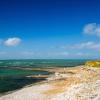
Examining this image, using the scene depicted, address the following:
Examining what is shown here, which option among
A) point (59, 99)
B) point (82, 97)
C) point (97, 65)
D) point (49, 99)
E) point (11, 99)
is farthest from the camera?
point (97, 65)

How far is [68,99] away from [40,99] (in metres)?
6.58

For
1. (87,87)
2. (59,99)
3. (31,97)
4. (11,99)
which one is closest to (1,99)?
(11,99)

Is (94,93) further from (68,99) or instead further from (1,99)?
(1,99)

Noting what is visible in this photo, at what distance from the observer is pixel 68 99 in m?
30.4

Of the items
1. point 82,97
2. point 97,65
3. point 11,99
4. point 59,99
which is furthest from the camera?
point 97,65

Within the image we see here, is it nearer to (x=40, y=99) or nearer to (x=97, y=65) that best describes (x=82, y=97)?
(x=40, y=99)

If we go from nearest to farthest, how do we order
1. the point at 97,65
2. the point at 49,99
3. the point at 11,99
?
1. the point at 49,99
2. the point at 11,99
3. the point at 97,65

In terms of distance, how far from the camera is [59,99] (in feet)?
105

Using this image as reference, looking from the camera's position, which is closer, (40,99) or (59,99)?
(59,99)

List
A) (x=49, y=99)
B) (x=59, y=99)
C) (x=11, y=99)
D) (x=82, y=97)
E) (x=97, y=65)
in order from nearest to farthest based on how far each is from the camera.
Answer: (x=82, y=97) → (x=59, y=99) → (x=49, y=99) → (x=11, y=99) → (x=97, y=65)

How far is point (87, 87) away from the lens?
34031 millimetres

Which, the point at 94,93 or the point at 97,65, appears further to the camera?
the point at 97,65

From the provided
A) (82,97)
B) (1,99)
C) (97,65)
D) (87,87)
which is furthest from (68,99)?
(97,65)

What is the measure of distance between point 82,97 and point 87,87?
4.65 metres
